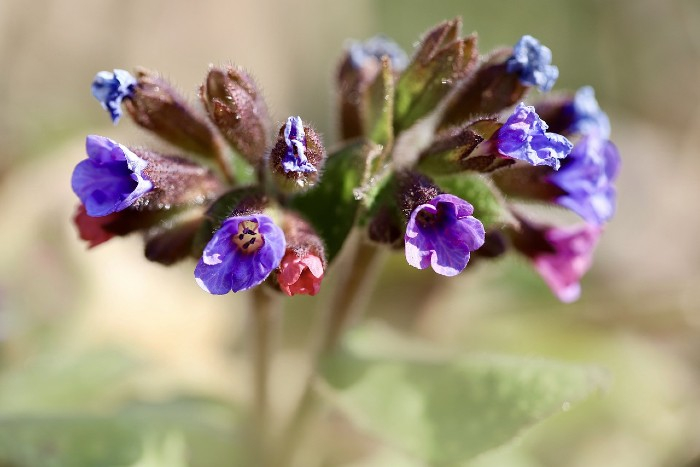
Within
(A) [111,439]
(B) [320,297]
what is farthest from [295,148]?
(B) [320,297]

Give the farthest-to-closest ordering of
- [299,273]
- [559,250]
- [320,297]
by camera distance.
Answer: [320,297], [559,250], [299,273]

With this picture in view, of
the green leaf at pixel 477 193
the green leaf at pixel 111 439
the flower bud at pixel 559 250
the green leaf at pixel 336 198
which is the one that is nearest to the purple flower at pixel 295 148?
the green leaf at pixel 336 198

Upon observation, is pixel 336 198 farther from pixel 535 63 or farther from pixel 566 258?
pixel 566 258

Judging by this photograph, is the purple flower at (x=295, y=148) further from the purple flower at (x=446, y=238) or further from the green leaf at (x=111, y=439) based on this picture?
the green leaf at (x=111, y=439)

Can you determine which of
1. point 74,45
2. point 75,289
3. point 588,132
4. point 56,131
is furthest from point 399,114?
point 74,45

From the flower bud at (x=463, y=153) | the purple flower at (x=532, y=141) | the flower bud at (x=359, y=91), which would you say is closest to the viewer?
the purple flower at (x=532, y=141)

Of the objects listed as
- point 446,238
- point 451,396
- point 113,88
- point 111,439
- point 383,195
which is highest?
point 113,88

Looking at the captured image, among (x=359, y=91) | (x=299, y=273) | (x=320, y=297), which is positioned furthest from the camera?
(x=320, y=297)

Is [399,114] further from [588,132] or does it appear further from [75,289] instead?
[75,289]
